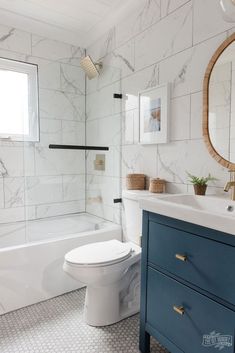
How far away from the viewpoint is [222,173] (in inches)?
59.9

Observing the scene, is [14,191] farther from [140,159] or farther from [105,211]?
[140,159]

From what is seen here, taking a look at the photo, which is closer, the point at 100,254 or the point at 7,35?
the point at 100,254

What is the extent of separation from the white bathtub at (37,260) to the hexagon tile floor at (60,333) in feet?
0.35

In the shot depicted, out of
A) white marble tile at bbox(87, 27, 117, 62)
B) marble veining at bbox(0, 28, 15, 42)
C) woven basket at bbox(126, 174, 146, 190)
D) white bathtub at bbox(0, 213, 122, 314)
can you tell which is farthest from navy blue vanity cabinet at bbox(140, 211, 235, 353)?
marble veining at bbox(0, 28, 15, 42)

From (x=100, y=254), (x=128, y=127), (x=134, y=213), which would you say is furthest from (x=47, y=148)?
(x=100, y=254)

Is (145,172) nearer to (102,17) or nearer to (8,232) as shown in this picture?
(8,232)

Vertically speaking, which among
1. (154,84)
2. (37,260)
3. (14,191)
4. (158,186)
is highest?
(154,84)

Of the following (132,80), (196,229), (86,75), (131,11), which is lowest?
(196,229)

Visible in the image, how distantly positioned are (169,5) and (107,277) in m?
1.99

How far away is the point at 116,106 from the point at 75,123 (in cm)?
60

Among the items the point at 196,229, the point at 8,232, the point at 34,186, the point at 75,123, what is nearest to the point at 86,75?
the point at 75,123

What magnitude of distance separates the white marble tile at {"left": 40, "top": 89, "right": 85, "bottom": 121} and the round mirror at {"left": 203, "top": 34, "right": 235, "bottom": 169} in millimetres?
1635

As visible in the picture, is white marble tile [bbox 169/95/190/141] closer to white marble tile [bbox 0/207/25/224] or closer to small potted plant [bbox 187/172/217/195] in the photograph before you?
small potted plant [bbox 187/172/217/195]

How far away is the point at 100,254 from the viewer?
5.63ft
